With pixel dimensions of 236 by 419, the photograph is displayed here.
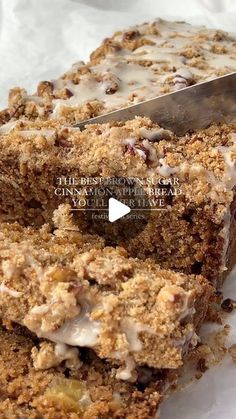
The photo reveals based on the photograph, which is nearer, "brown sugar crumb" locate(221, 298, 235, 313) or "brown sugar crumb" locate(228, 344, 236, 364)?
"brown sugar crumb" locate(228, 344, 236, 364)

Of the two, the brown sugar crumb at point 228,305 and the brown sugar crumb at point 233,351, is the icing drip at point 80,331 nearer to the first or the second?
the brown sugar crumb at point 233,351

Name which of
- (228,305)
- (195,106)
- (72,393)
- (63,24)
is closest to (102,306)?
(72,393)

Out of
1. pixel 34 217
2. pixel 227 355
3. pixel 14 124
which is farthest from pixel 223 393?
pixel 14 124

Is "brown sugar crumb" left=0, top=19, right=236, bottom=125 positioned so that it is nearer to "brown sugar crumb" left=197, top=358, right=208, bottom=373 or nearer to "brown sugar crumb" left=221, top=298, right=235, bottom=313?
"brown sugar crumb" left=221, top=298, right=235, bottom=313

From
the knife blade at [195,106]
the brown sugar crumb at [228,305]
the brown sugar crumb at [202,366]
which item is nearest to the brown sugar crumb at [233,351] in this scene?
the brown sugar crumb at [202,366]

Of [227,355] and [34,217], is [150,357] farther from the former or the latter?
[34,217]

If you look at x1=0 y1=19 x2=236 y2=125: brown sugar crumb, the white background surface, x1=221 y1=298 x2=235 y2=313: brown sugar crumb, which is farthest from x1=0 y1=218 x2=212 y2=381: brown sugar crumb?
the white background surface

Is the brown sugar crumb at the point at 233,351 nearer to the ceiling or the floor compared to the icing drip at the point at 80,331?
nearer to the floor
